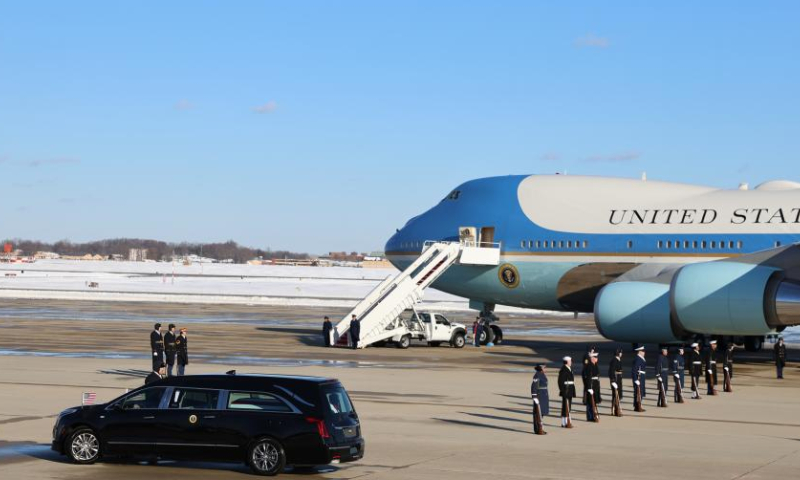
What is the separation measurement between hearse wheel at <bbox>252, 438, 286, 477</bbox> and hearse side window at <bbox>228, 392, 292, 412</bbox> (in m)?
0.53

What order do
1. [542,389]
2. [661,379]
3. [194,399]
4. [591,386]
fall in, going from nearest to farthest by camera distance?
1. [194,399]
2. [542,389]
3. [591,386]
4. [661,379]

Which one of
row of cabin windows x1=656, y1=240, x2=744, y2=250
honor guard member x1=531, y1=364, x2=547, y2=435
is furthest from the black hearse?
row of cabin windows x1=656, y1=240, x2=744, y2=250

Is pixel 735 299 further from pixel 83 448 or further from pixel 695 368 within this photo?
pixel 83 448

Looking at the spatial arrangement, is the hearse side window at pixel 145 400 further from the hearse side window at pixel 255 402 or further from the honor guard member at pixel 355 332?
the honor guard member at pixel 355 332

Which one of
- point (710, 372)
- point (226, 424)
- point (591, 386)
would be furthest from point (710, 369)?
point (226, 424)

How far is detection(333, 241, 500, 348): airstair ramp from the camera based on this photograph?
1785 inches

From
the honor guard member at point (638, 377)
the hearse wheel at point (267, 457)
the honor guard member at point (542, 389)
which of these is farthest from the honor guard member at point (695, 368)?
the hearse wheel at point (267, 457)

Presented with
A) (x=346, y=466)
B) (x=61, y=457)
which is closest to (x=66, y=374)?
(x=61, y=457)

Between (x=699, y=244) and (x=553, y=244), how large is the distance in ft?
19.6

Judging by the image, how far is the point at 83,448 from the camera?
18.1 m

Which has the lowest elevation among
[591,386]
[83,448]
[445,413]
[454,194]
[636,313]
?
[83,448]

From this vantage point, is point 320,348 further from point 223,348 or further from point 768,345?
point 768,345

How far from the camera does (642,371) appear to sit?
26625 millimetres

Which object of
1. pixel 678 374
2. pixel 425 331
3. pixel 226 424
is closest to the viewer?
pixel 226 424
